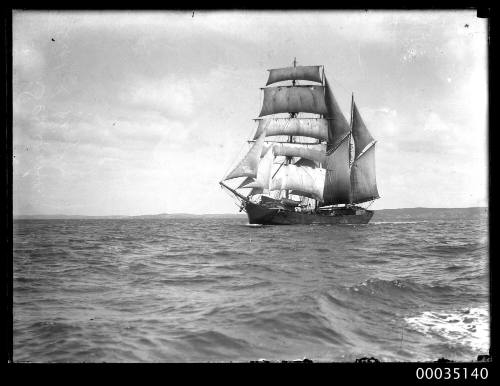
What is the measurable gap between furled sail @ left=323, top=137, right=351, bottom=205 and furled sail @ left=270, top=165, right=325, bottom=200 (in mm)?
1306

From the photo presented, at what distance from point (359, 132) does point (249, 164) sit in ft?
53.5

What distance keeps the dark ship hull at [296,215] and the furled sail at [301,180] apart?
10.2 ft

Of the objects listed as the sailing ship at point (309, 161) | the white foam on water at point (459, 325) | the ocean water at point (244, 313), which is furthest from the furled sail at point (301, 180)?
the white foam on water at point (459, 325)

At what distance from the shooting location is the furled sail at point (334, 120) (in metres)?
54.5

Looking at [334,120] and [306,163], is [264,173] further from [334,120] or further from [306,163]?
[334,120]

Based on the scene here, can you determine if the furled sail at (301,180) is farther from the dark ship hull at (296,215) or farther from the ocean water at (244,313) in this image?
the ocean water at (244,313)

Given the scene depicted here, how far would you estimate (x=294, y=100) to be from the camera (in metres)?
56.6

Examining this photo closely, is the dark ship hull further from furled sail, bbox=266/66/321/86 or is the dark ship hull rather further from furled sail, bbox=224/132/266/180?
furled sail, bbox=266/66/321/86

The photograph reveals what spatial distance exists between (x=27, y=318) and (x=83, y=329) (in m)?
1.38

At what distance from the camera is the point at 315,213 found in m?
57.1
